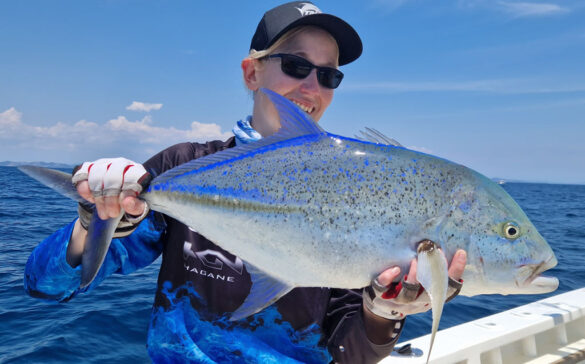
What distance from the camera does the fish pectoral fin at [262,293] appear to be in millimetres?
1845

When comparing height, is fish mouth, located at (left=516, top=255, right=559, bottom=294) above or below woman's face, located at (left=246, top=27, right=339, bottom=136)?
below

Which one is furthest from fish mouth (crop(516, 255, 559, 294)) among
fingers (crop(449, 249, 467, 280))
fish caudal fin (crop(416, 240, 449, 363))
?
fish caudal fin (crop(416, 240, 449, 363))

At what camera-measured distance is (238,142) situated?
2.72m

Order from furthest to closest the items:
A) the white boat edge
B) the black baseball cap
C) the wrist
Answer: the white boat edge < the black baseball cap < the wrist

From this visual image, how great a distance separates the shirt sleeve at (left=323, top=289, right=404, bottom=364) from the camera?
2.18m

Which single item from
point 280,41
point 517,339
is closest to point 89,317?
point 280,41

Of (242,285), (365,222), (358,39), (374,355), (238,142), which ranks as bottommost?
(374,355)

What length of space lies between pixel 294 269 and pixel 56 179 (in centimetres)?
122

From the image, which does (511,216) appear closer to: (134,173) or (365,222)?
(365,222)

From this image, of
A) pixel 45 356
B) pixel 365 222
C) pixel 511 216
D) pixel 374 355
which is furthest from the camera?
pixel 45 356

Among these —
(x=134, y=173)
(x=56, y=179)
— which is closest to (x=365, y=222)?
(x=134, y=173)

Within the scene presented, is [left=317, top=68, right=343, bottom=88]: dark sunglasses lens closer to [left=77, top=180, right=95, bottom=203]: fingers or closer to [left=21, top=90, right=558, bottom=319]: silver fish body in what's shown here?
[left=21, top=90, right=558, bottom=319]: silver fish body

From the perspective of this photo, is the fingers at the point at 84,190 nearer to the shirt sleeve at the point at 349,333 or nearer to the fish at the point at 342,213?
the fish at the point at 342,213

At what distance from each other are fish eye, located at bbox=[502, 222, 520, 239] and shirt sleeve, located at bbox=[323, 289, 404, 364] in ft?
2.39
